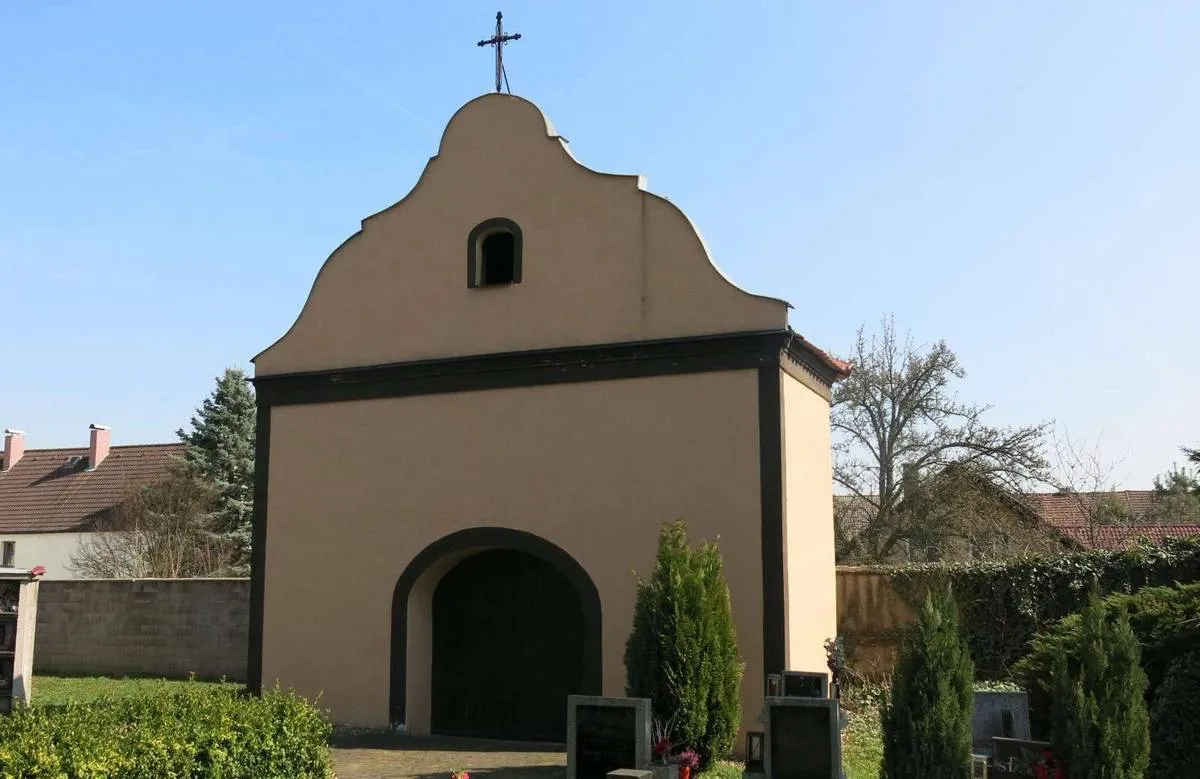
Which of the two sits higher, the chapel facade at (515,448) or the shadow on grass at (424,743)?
the chapel facade at (515,448)

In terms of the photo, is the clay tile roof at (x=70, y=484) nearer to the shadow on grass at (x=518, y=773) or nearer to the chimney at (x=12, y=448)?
the chimney at (x=12, y=448)

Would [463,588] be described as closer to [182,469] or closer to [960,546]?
[960,546]

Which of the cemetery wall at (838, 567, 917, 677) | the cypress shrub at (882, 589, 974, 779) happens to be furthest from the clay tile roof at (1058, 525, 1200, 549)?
the cypress shrub at (882, 589, 974, 779)

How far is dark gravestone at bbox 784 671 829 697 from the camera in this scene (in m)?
Result: 11.3

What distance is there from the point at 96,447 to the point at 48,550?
4457mm

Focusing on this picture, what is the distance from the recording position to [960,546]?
2581 centimetres

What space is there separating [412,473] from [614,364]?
10.1 feet

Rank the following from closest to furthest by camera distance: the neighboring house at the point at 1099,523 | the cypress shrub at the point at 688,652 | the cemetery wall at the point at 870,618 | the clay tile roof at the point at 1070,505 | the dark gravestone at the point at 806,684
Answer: the cypress shrub at the point at 688,652 → the dark gravestone at the point at 806,684 → the cemetery wall at the point at 870,618 → the neighboring house at the point at 1099,523 → the clay tile roof at the point at 1070,505

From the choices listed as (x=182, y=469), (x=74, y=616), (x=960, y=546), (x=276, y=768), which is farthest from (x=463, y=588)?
(x=182, y=469)

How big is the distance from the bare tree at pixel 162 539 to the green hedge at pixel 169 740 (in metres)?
23.1

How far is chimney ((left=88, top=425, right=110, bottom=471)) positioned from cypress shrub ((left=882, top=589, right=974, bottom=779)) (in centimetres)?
3753

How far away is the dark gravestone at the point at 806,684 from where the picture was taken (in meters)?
11.3

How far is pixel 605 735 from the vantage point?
398 inches

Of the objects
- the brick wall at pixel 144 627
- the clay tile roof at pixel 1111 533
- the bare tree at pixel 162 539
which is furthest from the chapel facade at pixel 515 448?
the bare tree at pixel 162 539
